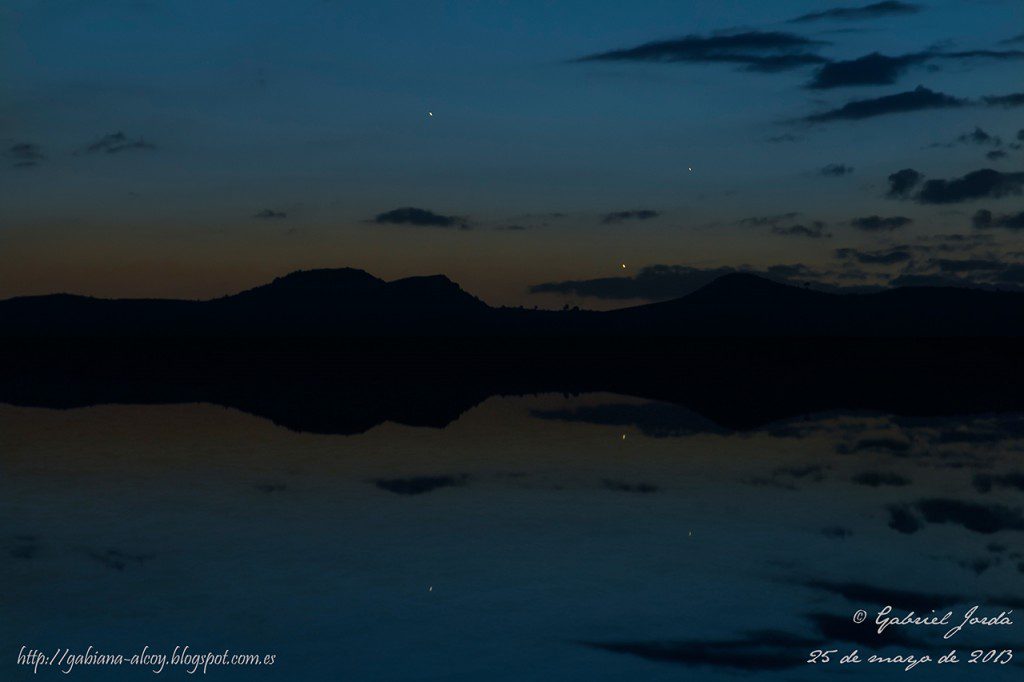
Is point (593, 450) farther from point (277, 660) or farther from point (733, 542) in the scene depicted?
point (277, 660)

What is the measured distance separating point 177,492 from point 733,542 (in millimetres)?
11724

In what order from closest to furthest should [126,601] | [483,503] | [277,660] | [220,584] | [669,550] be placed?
[277,660] < [126,601] < [220,584] < [669,550] < [483,503]

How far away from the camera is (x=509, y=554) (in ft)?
54.6

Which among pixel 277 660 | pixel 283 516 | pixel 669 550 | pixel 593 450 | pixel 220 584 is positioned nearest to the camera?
pixel 277 660

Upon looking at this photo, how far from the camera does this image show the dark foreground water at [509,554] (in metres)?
12.2

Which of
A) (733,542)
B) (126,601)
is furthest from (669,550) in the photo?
(126,601)

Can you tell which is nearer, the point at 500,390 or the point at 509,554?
the point at 509,554

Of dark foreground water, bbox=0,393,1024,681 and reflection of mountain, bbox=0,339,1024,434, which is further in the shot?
reflection of mountain, bbox=0,339,1024,434

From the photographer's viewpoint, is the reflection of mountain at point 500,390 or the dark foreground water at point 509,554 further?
the reflection of mountain at point 500,390

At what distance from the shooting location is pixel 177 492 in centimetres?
2216

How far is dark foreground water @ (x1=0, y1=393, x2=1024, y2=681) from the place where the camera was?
1218 centimetres

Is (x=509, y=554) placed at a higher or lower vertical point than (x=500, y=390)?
higher

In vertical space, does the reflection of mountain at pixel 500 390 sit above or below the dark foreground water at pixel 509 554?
below

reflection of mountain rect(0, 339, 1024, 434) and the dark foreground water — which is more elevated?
the dark foreground water
